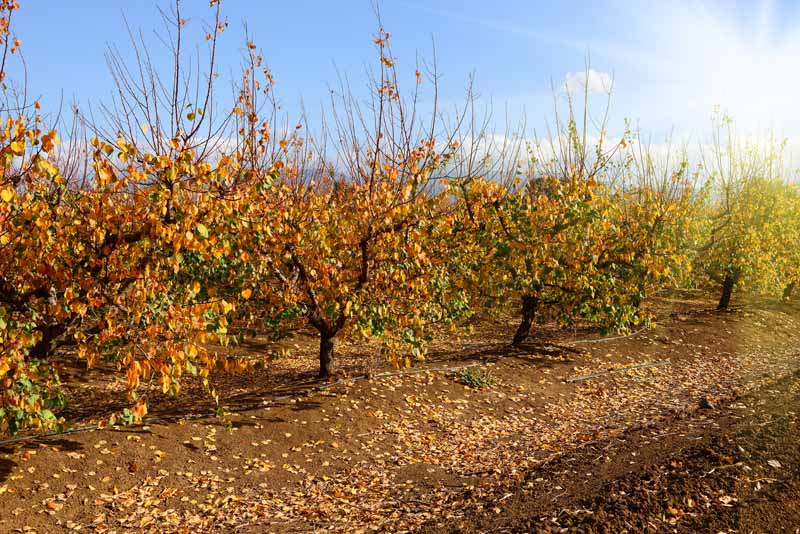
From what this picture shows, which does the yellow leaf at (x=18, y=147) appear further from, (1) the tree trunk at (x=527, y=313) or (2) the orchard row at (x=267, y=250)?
(1) the tree trunk at (x=527, y=313)

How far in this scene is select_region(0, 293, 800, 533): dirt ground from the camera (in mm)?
5730

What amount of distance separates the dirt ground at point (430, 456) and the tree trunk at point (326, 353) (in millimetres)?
351

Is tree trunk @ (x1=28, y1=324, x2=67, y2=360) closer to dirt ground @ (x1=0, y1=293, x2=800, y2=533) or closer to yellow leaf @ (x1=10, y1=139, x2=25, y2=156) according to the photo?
dirt ground @ (x1=0, y1=293, x2=800, y2=533)

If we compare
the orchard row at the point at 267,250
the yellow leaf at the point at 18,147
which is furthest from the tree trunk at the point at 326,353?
the yellow leaf at the point at 18,147

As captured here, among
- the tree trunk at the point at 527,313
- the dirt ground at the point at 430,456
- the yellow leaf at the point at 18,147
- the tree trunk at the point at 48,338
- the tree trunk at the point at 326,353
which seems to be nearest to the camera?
the yellow leaf at the point at 18,147

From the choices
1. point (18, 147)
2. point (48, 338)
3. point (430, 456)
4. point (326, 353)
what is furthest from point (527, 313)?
point (18, 147)


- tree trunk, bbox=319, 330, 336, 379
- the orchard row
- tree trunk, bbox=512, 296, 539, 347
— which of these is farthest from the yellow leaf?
tree trunk, bbox=512, 296, 539, 347

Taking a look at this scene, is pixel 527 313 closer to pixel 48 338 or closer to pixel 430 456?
pixel 430 456

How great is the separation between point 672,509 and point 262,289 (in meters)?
6.40

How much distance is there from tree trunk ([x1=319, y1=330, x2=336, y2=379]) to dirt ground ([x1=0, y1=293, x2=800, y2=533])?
351 mm

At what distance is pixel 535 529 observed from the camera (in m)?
5.35

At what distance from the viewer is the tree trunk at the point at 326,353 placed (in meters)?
10.4

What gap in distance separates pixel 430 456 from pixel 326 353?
123 inches

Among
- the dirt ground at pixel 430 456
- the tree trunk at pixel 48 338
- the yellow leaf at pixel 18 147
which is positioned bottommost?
the dirt ground at pixel 430 456
